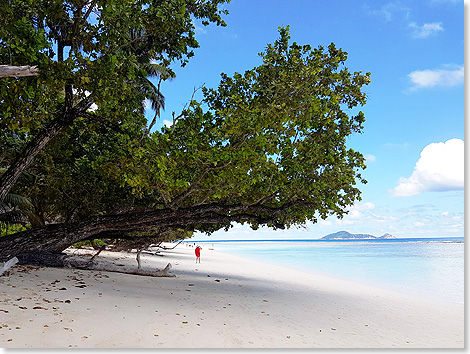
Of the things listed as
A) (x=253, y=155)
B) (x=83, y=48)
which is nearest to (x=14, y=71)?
(x=83, y=48)

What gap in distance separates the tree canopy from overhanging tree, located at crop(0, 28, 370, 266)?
3 cm

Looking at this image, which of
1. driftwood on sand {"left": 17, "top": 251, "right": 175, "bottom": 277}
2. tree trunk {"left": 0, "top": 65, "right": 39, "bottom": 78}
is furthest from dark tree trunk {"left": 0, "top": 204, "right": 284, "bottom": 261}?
tree trunk {"left": 0, "top": 65, "right": 39, "bottom": 78}

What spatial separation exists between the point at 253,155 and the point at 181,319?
3.90 meters

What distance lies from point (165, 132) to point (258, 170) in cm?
276

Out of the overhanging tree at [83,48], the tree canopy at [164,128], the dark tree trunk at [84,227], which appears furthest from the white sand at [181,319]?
the overhanging tree at [83,48]

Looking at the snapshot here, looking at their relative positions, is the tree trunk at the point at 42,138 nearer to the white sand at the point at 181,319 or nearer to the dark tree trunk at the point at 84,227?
the dark tree trunk at the point at 84,227

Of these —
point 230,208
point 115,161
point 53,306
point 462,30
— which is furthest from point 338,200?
point 53,306

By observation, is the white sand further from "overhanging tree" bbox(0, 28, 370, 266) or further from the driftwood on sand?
"overhanging tree" bbox(0, 28, 370, 266)

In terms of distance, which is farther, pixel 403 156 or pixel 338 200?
pixel 338 200

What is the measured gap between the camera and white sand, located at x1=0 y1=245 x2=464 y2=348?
213 inches

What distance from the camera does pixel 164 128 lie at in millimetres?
8680

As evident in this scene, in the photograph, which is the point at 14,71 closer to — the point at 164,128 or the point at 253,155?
the point at 164,128

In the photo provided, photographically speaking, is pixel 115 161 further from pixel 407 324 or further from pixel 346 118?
pixel 407 324

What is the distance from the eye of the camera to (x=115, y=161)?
952cm
